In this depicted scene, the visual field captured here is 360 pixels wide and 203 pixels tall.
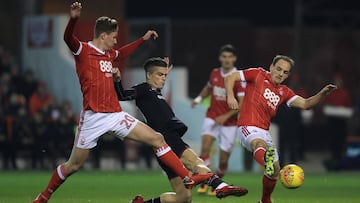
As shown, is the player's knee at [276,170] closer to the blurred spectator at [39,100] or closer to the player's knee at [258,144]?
the player's knee at [258,144]

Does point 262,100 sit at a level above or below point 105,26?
below

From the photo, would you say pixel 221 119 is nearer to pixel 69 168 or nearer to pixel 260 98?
pixel 260 98

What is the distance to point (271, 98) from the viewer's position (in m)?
15.3

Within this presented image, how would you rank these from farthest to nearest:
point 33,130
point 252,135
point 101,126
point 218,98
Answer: point 33,130
point 218,98
point 252,135
point 101,126

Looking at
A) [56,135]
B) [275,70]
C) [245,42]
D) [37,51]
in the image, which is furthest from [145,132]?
[245,42]

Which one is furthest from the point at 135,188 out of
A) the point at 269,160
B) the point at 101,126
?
the point at 101,126

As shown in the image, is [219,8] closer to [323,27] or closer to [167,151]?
[323,27]

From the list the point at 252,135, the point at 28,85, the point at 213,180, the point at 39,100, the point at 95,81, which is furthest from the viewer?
the point at 28,85

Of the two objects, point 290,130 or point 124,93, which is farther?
point 290,130

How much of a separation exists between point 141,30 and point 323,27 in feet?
27.6

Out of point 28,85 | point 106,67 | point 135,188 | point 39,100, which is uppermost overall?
point 106,67

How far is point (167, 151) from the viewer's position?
44.4 ft

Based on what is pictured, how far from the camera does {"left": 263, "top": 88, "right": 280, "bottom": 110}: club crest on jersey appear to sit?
1526cm

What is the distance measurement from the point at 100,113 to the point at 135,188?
618 centimetres
